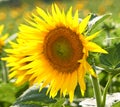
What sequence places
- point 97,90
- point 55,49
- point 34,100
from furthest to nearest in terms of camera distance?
1. point 34,100
2. point 55,49
3. point 97,90

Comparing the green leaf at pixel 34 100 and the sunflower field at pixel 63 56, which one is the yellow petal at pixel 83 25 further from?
the green leaf at pixel 34 100

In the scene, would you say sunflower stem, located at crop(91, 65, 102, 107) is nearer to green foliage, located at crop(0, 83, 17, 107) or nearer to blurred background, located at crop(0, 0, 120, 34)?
green foliage, located at crop(0, 83, 17, 107)

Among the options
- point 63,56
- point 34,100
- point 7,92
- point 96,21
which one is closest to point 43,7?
point 7,92

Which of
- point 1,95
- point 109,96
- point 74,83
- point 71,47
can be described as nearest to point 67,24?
point 71,47

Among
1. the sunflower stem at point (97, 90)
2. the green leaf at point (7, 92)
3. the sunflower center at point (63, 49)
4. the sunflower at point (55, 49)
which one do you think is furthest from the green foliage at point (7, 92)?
the sunflower stem at point (97, 90)

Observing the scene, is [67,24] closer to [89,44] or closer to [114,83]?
[89,44]

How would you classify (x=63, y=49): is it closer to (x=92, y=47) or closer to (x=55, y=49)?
(x=55, y=49)

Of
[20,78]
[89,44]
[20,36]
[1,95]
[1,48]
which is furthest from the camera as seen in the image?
[1,48]
